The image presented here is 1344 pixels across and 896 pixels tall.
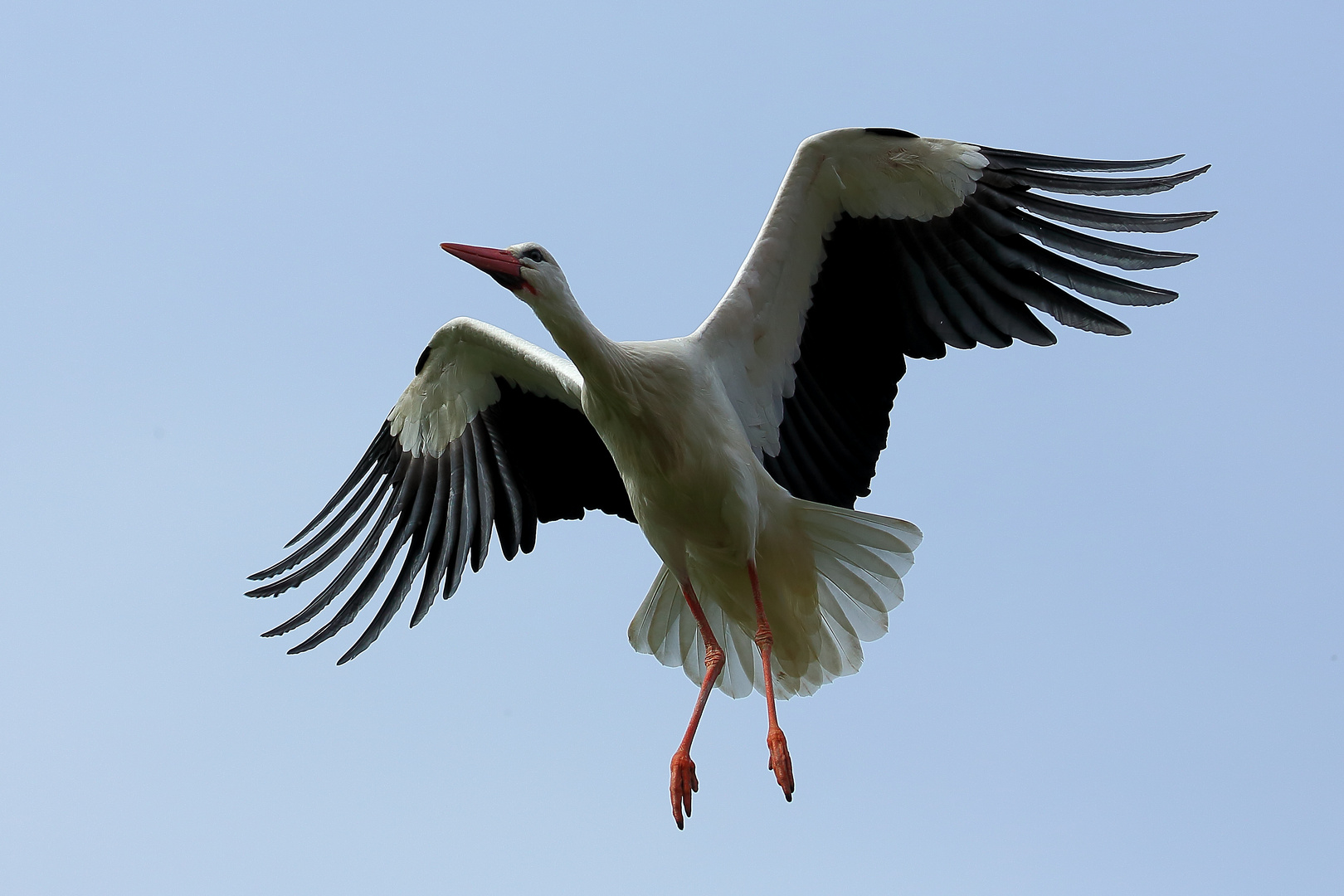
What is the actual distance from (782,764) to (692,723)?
0.52m

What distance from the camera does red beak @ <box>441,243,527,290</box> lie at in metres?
5.53

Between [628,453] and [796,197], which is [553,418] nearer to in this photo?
[628,453]

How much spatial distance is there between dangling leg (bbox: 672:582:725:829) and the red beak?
143 cm

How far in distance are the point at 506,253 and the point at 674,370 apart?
76cm

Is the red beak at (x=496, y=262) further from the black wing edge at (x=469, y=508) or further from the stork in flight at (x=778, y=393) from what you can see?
the black wing edge at (x=469, y=508)

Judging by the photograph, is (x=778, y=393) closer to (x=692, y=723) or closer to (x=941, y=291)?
(x=941, y=291)

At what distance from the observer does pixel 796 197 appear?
235 inches

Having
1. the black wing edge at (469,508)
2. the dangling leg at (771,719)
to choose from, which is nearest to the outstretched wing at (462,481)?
the black wing edge at (469,508)

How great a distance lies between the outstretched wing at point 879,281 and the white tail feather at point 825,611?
385mm

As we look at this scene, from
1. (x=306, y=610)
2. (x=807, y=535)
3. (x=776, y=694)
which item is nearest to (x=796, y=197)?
(x=807, y=535)

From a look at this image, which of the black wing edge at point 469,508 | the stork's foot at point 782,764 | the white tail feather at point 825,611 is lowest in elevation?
the stork's foot at point 782,764

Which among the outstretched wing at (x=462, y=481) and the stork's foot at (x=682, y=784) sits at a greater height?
the outstretched wing at (x=462, y=481)

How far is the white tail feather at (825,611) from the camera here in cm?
614

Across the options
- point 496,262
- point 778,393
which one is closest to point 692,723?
point 778,393
